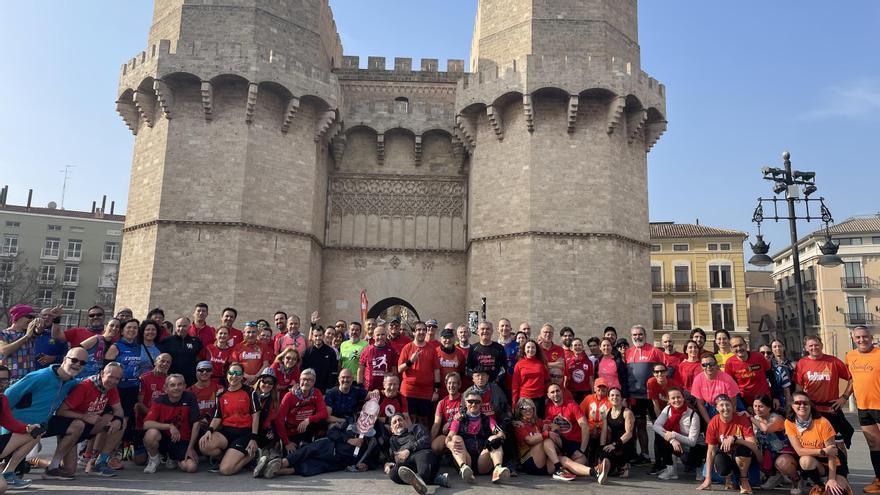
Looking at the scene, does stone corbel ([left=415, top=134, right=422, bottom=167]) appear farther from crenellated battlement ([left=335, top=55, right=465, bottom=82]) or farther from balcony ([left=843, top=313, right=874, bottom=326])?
balcony ([left=843, top=313, right=874, bottom=326])

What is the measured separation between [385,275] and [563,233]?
6.42 m

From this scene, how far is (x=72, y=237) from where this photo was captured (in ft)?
146

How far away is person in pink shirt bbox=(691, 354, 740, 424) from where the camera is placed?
23.1 ft

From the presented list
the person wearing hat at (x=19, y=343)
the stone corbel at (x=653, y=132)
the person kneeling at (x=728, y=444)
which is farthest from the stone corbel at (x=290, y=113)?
the person kneeling at (x=728, y=444)

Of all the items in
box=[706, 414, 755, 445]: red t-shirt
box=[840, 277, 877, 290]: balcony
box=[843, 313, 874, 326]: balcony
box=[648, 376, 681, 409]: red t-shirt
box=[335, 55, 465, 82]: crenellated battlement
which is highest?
box=[335, 55, 465, 82]: crenellated battlement

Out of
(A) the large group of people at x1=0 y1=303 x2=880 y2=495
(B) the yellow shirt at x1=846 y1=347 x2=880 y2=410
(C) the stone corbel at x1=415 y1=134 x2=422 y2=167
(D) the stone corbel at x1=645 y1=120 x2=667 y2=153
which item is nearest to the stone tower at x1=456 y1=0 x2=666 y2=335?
(D) the stone corbel at x1=645 y1=120 x2=667 y2=153

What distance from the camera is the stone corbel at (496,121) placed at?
60.3 feet

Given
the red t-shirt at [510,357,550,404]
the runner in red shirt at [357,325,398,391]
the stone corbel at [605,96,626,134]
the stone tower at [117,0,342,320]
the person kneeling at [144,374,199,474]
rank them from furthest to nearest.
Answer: the stone corbel at [605,96,626,134] < the stone tower at [117,0,342,320] < the runner in red shirt at [357,325,398,391] < the red t-shirt at [510,357,550,404] < the person kneeling at [144,374,199,474]

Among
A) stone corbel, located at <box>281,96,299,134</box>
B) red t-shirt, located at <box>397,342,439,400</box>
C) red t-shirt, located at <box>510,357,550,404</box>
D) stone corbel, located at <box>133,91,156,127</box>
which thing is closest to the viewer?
red t-shirt, located at <box>510,357,550,404</box>

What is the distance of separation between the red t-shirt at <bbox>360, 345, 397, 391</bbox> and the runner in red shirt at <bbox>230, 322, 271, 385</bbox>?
149 cm

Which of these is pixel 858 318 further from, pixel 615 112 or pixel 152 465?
pixel 152 465

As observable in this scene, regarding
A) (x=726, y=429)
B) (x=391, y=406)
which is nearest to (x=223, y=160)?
(x=391, y=406)

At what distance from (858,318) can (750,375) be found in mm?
30978

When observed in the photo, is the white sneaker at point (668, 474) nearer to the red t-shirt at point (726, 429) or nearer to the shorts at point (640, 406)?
the red t-shirt at point (726, 429)
